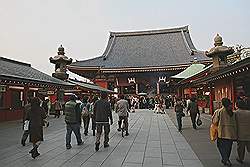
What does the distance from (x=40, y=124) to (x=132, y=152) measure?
2649 mm

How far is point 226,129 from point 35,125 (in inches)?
185

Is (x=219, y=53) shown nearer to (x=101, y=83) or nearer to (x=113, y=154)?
(x=113, y=154)

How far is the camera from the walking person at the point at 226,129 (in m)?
5.41

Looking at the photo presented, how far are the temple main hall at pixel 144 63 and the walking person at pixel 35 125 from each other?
2359 centimetres

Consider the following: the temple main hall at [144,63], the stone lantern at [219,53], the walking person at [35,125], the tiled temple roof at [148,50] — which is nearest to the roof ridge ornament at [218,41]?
the stone lantern at [219,53]

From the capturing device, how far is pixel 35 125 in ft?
20.9

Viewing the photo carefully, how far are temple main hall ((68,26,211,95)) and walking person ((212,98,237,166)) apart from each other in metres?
23.0

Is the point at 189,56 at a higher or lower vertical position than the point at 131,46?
lower

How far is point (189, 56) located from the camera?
3256cm

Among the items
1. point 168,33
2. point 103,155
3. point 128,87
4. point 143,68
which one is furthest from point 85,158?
point 168,33

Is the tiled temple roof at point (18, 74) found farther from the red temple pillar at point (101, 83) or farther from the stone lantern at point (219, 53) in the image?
the red temple pillar at point (101, 83)

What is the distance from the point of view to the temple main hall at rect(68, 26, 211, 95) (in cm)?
3017

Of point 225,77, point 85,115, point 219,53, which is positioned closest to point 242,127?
point 85,115

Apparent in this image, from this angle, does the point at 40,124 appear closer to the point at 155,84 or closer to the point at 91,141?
the point at 91,141
